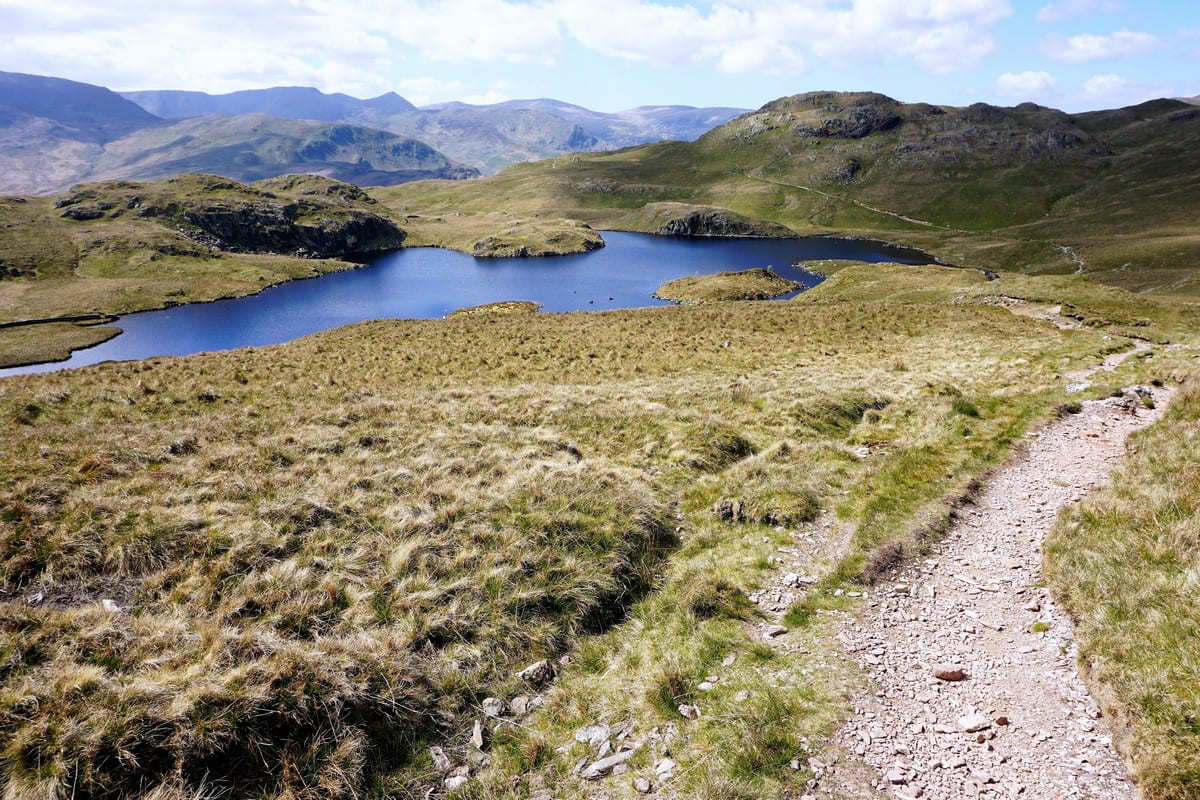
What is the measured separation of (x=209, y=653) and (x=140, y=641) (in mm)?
1366

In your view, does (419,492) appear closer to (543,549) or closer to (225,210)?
(543,549)

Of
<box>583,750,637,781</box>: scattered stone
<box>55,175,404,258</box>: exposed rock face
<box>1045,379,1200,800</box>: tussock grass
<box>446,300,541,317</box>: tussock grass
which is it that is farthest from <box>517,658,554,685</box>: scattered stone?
<box>55,175,404,258</box>: exposed rock face

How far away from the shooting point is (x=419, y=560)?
1173 cm

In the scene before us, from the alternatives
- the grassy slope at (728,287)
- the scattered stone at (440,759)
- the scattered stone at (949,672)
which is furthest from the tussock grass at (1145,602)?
the grassy slope at (728,287)

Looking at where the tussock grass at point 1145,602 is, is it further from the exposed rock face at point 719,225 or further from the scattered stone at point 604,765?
the exposed rock face at point 719,225

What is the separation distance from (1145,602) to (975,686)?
330 cm

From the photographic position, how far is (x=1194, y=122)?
19000 cm

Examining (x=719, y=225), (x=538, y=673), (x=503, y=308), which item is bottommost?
(x=538, y=673)

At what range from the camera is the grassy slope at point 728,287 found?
89125mm

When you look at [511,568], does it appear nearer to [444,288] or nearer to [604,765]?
[604,765]

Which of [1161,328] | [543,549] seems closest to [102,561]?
[543,549]

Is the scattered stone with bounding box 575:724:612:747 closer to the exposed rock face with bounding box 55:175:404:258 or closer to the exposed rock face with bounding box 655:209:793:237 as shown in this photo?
the exposed rock face with bounding box 655:209:793:237

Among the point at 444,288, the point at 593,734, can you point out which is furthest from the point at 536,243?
the point at 593,734

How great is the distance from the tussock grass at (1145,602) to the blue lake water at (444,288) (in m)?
75.6
